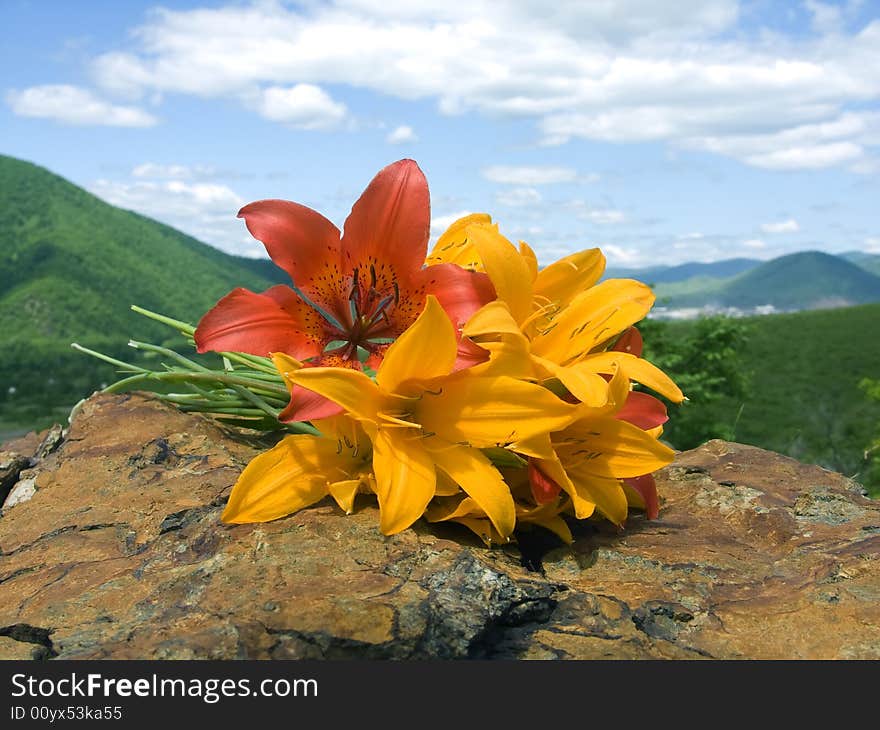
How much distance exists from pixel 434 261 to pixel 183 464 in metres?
1.13

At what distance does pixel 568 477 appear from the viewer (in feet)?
7.62

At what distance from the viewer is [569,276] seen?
8.69 ft

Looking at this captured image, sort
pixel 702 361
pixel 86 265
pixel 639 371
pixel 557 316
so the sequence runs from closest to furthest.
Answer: pixel 639 371, pixel 557 316, pixel 702 361, pixel 86 265

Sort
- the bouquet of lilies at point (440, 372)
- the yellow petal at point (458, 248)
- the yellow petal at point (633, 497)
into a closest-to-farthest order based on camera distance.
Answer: the bouquet of lilies at point (440, 372) < the yellow petal at point (633, 497) < the yellow petal at point (458, 248)

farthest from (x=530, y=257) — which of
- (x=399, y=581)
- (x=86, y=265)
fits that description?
(x=86, y=265)

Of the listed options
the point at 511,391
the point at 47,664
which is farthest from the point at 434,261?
the point at 47,664

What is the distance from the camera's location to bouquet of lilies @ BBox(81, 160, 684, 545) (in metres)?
2.10

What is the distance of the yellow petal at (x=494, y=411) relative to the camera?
213 cm

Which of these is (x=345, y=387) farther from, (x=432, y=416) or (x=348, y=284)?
(x=348, y=284)

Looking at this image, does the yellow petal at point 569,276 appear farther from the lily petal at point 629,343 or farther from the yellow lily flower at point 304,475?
the yellow lily flower at point 304,475

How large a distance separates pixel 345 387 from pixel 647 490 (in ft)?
3.57

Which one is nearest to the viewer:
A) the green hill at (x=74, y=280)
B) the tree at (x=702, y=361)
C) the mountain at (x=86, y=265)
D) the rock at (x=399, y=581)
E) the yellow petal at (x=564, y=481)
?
the rock at (x=399, y=581)

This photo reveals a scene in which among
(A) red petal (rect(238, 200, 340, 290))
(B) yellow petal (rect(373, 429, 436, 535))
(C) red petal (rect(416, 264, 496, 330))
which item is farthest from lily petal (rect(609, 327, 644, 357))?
(A) red petal (rect(238, 200, 340, 290))

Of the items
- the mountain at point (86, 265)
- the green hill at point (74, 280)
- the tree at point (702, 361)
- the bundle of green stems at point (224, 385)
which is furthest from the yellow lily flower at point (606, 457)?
the mountain at point (86, 265)
